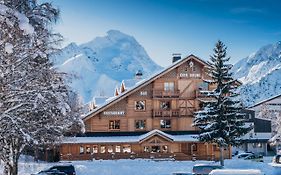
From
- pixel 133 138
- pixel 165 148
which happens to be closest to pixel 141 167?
pixel 133 138

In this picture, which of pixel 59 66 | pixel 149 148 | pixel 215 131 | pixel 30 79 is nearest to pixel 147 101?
pixel 149 148

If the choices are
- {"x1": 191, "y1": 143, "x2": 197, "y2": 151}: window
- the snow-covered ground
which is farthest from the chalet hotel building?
the snow-covered ground

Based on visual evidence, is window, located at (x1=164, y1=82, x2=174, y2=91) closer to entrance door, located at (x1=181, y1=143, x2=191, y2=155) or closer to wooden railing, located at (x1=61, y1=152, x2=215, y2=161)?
entrance door, located at (x1=181, y1=143, x2=191, y2=155)

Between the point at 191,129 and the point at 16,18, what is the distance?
161ft

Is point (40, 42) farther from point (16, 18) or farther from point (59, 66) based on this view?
point (59, 66)

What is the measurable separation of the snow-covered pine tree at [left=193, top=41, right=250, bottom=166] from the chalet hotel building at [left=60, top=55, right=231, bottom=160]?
6934 millimetres

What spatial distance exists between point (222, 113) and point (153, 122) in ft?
38.8

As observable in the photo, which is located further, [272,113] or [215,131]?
[272,113]

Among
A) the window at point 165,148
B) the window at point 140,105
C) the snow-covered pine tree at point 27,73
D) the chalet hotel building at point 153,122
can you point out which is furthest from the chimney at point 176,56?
the snow-covered pine tree at point 27,73

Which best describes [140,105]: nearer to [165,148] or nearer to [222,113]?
[165,148]

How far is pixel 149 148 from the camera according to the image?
2254 inches

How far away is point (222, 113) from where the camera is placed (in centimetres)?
4950

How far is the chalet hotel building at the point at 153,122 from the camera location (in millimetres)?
56250

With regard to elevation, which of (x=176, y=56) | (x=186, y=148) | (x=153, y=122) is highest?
(x=176, y=56)
